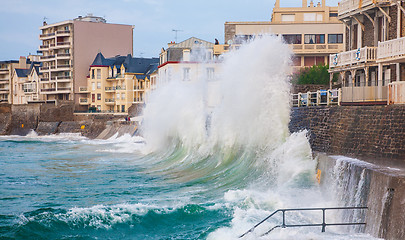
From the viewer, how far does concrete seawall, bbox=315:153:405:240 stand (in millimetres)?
10008

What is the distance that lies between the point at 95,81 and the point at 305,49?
139 feet

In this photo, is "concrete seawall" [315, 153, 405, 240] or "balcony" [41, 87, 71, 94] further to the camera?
"balcony" [41, 87, 71, 94]

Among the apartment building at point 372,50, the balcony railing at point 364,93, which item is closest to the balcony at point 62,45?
the apartment building at point 372,50

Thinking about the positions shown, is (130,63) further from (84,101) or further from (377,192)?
(377,192)

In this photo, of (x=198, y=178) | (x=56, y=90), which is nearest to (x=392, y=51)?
(x=198, y=178)

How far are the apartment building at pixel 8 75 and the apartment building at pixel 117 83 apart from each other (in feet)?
92.2

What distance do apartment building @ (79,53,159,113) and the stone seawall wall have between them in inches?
2217

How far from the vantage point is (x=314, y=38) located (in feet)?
163

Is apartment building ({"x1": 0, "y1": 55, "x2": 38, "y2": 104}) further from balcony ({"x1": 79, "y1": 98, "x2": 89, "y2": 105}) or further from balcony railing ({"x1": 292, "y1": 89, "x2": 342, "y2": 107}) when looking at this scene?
balcony railing ({"x1": 292, "y1": 89, "x2": 342, "y2": 107})

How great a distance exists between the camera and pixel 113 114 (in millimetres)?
72062

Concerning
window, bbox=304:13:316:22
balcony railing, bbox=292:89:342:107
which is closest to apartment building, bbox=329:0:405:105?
balcony railing, bbox=292:89:342:107

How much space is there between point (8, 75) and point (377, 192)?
10490cm

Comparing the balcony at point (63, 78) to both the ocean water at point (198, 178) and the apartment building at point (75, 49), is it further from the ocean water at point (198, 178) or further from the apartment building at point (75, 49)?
the ocean water at point (198, 178)

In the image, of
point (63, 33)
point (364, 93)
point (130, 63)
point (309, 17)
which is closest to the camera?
point (364, 93)
